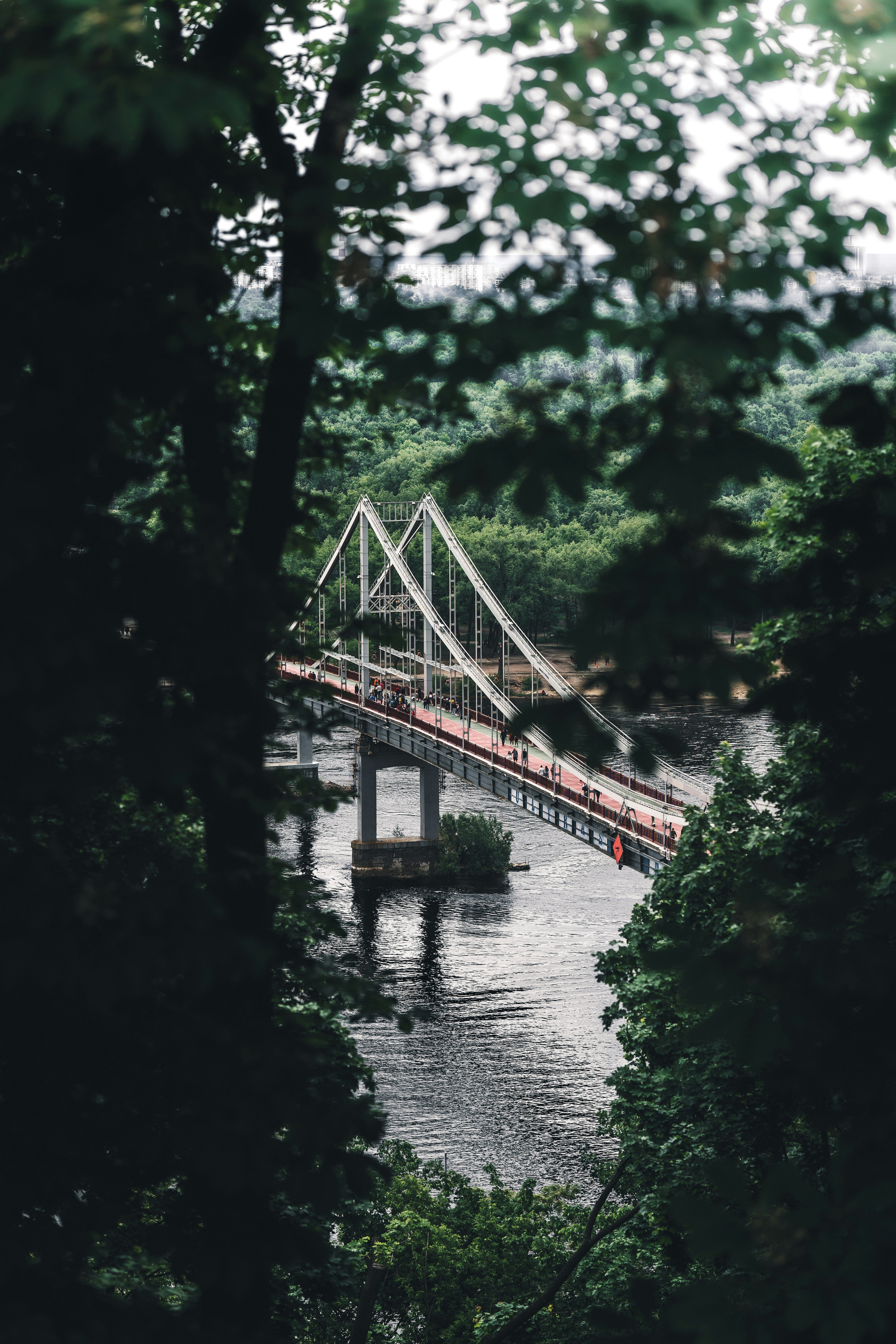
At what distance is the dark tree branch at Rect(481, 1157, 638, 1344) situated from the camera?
12.7m

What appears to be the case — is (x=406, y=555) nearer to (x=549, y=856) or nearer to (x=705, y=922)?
(x=549, y=856)

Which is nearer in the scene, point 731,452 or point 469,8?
point 731,452

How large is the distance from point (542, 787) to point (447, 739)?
7.10m

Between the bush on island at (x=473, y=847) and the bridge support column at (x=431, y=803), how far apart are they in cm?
26

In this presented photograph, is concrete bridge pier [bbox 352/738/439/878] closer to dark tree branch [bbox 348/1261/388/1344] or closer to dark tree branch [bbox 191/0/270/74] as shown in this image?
dark tree branch [bbox 348/1261/388/1344]

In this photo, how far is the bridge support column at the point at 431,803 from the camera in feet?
173

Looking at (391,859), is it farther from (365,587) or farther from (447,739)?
(365,587)

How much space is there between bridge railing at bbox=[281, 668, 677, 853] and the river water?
239cm

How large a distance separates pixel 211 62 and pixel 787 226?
2.10m

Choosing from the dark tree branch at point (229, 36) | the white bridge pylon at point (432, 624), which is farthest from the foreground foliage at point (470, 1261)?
the white bridge pylon at point (432, 624)

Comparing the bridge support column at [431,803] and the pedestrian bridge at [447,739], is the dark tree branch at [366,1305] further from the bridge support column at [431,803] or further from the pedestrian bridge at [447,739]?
the bridge support column at [431,803]

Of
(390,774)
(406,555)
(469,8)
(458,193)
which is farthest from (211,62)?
(406,555)

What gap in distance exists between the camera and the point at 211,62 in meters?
4.70

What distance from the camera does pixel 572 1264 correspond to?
14781mm
